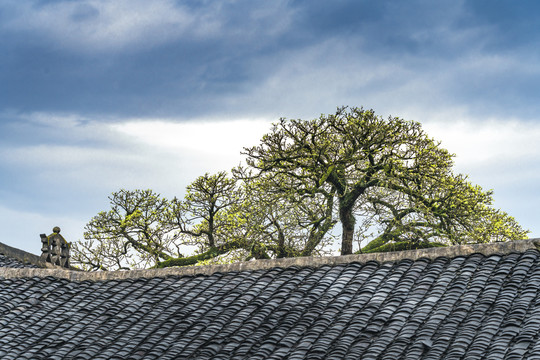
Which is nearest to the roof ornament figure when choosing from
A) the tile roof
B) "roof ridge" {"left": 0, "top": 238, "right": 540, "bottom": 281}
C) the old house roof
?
the tile roof

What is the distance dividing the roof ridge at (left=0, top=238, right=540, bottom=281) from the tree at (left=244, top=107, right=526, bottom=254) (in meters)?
10.5

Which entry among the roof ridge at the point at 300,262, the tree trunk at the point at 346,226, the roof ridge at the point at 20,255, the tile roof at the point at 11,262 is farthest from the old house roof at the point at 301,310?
the tree trunk at the point at 346,226

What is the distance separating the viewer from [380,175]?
2319cm

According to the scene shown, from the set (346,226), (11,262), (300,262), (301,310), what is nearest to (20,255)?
(11,262)

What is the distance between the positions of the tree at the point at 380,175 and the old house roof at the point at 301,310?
1085 cm

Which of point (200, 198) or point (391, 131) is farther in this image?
point (200, 198)

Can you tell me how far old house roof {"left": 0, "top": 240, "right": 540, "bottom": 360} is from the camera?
9.43m

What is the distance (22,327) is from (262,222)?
12.8 m

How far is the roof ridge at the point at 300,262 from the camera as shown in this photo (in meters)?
11.5

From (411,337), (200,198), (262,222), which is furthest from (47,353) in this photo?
(200,198)

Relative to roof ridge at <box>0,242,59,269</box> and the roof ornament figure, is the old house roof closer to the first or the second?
the roof ornament figure

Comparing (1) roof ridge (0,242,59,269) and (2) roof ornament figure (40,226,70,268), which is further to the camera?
(1) roof ridge (0,242,59,269)

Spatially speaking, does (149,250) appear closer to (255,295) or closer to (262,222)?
(262,222)

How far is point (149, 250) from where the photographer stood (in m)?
26.2
